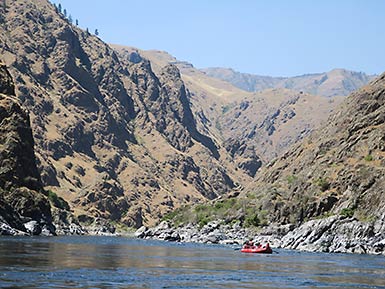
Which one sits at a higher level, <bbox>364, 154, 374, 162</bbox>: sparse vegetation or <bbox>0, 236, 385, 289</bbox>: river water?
<bbox>364, 154, 374, 162</bbox>: sparse vegetation

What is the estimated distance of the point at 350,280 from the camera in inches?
3226

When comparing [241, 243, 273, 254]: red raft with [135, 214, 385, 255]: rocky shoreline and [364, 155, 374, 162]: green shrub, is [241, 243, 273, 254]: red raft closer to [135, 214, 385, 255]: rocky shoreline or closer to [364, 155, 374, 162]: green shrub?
[135, 214, 385, 255]: rocky shoreline

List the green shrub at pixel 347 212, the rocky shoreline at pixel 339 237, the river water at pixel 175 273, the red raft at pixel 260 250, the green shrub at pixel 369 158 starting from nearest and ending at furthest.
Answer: the river water at pixel 175 273 < the red raft at pixel 260 250 < the rocky shoreline at pixel 339 237 < the green shrub at pixel 347 212 < the green shrub at pixel 369 158

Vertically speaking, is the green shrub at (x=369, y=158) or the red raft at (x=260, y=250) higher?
the green shrub at (x=369, y=158)

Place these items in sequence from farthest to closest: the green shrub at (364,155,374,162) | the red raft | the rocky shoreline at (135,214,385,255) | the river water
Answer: the green shrub at (364,155,374,162)
the rocky shoreline at (135,214,385,255)
the red raft
the river water

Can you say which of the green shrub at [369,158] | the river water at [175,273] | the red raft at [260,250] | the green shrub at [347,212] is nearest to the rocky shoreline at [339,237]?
the green shrub at [347,212]

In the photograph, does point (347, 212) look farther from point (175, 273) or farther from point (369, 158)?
point (175, 273)

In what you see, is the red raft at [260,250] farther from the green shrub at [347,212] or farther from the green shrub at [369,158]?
the green shrub at [369,158]

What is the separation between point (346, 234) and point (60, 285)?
4063 inches


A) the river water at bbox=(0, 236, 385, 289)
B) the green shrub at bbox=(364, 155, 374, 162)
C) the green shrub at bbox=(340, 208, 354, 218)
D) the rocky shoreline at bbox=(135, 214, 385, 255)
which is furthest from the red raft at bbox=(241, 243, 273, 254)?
the green shrub at bbox=(364, 155, 374, 162)

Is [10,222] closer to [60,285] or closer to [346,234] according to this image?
[346,234]

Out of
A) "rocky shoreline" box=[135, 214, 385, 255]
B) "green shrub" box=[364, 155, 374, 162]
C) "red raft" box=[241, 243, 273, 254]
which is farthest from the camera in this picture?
"green shrub" box=[364, 155, 374, 162]

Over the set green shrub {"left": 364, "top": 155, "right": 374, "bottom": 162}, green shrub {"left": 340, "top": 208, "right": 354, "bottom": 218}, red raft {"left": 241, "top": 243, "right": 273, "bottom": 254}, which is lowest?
red raft {"left": 241, "top": 243, "right": 273, "bottom": 254}

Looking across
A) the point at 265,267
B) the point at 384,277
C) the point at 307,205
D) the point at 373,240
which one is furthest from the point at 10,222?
the point at 384,277
